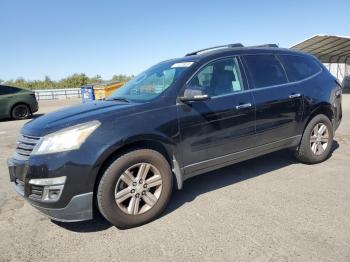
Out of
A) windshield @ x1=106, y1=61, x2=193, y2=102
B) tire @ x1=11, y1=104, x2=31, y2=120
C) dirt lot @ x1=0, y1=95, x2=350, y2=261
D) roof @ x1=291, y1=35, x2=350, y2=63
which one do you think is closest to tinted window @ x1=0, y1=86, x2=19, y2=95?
tire @ x1=11, y1=104, x2=31, y2=120

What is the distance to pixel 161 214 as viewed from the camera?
3.68 meters

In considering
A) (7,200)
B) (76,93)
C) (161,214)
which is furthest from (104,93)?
(76,93)

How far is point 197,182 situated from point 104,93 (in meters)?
13.2

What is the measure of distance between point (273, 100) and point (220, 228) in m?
2.02

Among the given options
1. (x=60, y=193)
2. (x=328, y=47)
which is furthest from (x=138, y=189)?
(x=328, y=47)

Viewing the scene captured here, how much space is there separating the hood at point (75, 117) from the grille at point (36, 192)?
495 millimetres

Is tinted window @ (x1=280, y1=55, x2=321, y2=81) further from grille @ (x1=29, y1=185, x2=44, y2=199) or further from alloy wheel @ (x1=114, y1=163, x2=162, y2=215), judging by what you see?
grille @ (x1=29, y1=185, x2=44, y2=199)

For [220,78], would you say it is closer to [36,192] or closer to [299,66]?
[299,66]

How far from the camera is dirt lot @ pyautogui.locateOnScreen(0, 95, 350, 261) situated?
288cm

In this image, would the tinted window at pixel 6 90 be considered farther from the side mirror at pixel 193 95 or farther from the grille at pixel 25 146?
the side mirror at pixel 193 95

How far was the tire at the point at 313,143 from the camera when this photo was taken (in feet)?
16.5

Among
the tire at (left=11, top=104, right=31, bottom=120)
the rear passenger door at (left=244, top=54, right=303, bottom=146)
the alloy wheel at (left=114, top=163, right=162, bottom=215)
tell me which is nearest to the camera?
the alloy wheel at (left=114, top=163, right=162, bottom=215)

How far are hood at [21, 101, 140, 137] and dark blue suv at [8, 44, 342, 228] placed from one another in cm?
1

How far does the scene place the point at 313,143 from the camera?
16.9 feet
